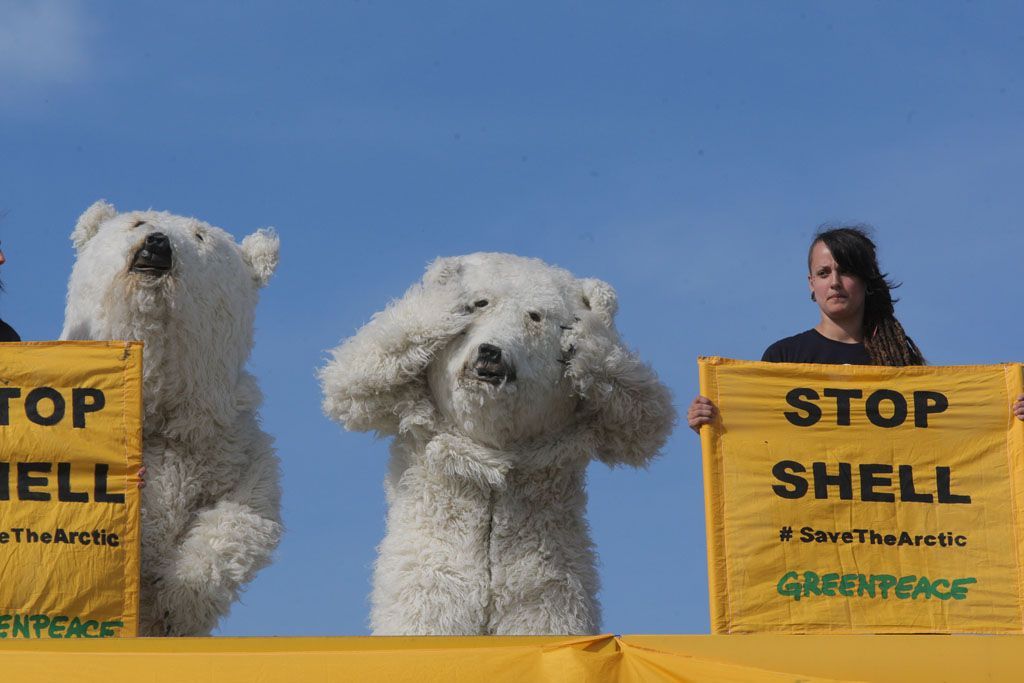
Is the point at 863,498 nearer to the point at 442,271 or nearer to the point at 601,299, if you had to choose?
the point at 601,299

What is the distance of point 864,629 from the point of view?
539 centimetres

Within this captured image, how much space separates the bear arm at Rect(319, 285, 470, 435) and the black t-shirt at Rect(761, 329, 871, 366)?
125 centimetres

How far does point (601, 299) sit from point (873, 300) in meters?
1.10

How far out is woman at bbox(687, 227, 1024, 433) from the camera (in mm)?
6051

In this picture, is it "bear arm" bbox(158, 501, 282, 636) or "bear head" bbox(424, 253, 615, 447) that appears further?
"bear head" bbox(424, 253, 615, 447)

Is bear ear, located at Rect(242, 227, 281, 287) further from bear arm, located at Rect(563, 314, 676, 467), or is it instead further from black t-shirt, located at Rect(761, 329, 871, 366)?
black t-shirt, located at Rect(761, 329, 871, 366)

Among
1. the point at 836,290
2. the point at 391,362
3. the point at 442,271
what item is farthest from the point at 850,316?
the point at 391,362

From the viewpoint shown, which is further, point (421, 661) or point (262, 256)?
point (262, 256)

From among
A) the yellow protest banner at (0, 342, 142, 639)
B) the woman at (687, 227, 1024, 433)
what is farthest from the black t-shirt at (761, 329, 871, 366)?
the yellow protest banner at (0, 342, 142, 639)

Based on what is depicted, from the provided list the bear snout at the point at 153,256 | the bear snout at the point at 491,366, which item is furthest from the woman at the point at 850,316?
the bear snout at the point at 153,256

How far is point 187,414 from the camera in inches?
233

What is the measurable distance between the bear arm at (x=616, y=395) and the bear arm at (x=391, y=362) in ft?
1.59

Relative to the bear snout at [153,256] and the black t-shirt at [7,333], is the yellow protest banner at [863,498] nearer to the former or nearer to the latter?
the bear snout at [153,256]

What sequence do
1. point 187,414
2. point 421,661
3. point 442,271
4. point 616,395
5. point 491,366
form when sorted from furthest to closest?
1. point 442,271
2. point 616,395
3. point 187,414
4. point 491,366
5. point 421,661
